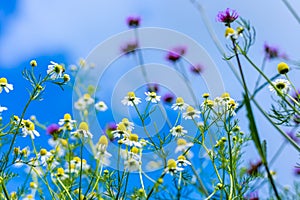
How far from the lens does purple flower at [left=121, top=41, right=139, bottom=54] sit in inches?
107

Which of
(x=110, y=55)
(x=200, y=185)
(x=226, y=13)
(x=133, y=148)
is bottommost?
(x=200, y=185)

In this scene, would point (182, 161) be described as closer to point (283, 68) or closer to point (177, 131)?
point (177, 131)

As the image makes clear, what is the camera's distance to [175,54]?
2.56m

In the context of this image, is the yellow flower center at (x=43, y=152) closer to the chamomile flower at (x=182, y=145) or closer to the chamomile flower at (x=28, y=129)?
the chamomile flower at (x=28, y=129)

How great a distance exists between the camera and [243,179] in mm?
1880

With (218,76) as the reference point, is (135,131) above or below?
below

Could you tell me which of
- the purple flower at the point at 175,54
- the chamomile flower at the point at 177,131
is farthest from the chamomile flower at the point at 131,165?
the purple flower at the point at 175,54

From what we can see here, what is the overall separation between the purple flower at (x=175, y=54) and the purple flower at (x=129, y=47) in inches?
9.8

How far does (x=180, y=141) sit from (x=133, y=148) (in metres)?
0.22

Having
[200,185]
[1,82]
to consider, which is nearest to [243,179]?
[200,185]

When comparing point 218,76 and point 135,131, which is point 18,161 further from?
point 218,76

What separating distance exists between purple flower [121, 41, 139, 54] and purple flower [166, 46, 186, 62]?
25 cm

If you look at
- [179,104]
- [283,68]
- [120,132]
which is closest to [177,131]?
[179,104]

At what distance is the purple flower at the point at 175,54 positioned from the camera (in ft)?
8.36
